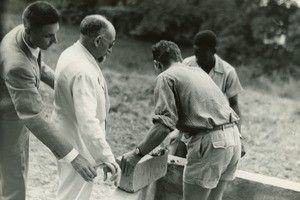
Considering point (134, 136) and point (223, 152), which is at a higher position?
point (223, 152)

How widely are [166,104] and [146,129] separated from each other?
4.69m

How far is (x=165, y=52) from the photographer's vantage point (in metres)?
3.20

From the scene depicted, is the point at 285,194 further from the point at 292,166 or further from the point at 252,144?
the point at 252,144

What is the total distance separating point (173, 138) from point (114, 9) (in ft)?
26.3

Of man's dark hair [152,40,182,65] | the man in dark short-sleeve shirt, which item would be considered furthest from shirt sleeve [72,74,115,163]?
man's dark hair [152,40,182,65]

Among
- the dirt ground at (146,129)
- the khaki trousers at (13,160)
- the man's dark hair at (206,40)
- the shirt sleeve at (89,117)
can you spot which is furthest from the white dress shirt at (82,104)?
the dirt ground at (146,129)

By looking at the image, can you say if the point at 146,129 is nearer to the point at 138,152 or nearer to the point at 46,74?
the point at 46,74

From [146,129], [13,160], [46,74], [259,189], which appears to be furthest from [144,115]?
[13,160]

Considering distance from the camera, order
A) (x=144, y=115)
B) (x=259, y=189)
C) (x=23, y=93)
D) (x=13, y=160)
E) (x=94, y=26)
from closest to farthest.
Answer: (x=23, y=93)
(x=94, y=26)
(x=13, y=160)
(x=259, y=189)
(x=144, y=115)

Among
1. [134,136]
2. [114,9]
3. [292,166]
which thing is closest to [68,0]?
[114,9]

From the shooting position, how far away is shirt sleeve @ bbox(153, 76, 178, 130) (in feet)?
9.93

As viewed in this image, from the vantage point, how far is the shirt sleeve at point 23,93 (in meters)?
2.74

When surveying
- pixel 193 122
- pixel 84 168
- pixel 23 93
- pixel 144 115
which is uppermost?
pixel 23 93

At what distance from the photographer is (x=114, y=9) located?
11930 mm
